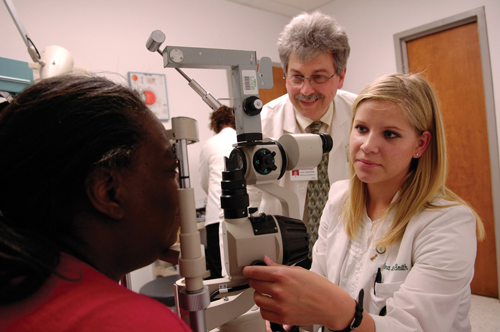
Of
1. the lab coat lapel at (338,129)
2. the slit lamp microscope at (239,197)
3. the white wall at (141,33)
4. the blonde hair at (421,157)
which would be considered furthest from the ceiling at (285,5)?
the slit lamp microscope at (239,197)

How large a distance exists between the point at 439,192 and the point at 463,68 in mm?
2318

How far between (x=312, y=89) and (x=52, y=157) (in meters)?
1.15

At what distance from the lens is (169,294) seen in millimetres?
1814

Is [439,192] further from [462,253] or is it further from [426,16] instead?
[426,16]

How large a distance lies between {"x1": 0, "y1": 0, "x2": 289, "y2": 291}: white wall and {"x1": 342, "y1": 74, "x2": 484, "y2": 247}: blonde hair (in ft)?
7.33

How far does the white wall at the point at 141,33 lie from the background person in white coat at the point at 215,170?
0.56m

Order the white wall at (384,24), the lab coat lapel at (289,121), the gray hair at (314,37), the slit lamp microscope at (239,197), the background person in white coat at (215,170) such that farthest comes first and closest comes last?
the white wall at (384,24) < the background person in white coat at (215,170) < the lab coat lapel at (289,121) < the gray hair at (314,37) < the slit lamp microscope at (239,197)

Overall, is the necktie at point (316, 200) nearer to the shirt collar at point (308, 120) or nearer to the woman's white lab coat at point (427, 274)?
the shirt collar at point (308, 120)

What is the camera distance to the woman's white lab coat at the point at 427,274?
0.79 metres

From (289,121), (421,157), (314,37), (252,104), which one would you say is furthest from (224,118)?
(252,104)

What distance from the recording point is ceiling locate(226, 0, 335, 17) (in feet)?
11.3

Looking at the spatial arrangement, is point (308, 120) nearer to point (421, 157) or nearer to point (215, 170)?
point (421, 157)

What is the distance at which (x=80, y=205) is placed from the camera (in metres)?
0.49

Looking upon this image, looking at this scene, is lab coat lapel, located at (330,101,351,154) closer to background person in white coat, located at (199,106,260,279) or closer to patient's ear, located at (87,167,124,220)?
background person in white coat, located at (199,106,260,279)
